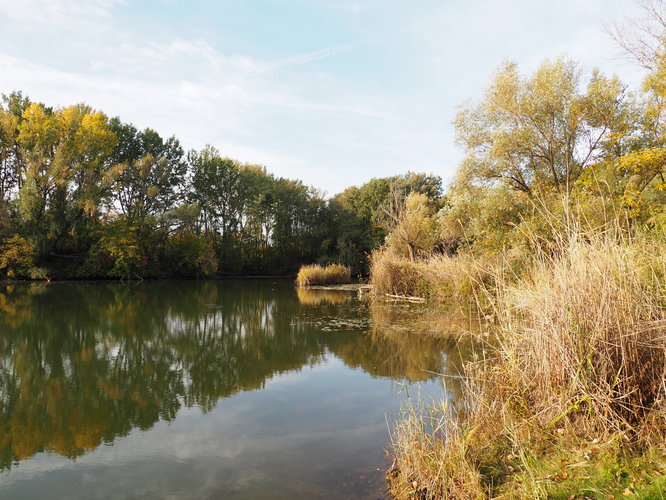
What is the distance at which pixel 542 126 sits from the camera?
18.4 m

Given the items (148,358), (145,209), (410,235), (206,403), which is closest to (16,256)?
(145,209)

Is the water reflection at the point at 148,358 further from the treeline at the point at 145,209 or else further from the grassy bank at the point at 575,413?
the treeline at the point at 145,209

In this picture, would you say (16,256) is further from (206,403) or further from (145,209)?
(206,403)

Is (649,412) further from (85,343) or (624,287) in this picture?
(85,343)

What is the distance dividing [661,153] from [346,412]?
45.9 feet

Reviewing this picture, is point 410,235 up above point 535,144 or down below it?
below

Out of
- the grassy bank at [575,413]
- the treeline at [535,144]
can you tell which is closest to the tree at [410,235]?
the treeline at [535,144]

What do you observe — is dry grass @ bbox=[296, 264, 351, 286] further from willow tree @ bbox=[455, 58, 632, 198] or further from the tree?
willow tree @ bbox=[455, 58, 632, 198]

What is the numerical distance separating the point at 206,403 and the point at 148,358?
3144mm

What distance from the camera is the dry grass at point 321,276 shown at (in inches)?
1155

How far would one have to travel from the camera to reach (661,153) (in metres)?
13.5

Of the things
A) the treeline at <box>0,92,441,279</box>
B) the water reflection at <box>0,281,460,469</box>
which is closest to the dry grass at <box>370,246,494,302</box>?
the water reflection at <box>0,281,460,469</box>

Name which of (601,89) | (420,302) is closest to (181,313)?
(420,302)

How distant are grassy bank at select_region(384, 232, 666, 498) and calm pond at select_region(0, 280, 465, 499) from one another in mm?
700
